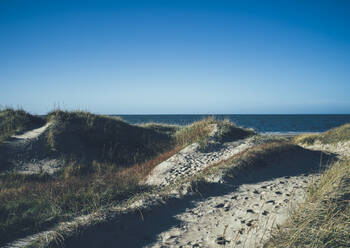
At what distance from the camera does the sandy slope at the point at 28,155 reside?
10.6 meters

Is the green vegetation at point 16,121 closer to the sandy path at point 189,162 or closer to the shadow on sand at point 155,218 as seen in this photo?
the sandy path at point 189,162

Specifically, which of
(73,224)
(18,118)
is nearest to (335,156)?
(73,224)

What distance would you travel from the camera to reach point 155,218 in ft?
17.6

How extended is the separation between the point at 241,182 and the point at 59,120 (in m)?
11.1

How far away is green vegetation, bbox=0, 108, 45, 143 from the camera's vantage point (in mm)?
→ 12875

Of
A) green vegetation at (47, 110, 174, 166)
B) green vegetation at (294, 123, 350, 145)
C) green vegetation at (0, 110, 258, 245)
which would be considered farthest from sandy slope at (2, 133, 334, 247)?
green vegetation at (294, 123, 350, 145)

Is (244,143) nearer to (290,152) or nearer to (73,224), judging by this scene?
(290,152)

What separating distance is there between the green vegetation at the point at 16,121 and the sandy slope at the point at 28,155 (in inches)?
33.1

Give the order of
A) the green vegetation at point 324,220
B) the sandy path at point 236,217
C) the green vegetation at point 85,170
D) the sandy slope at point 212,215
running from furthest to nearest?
1. the green vegetation at point 85,170
2. the sandy slope at point 212,215
3. the sandy path at point 236,217
4. the green vegetation at point 324,220

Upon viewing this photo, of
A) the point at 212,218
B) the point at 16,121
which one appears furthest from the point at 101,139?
the point at 212,218

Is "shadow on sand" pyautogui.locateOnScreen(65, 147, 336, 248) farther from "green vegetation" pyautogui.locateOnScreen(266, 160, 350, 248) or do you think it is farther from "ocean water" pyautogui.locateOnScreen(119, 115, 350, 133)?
"ocean water" pyautogui.locateOnScreen(119, 115, 350, 133)

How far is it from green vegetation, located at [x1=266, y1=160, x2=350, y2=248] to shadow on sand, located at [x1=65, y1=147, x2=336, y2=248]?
2.19 m

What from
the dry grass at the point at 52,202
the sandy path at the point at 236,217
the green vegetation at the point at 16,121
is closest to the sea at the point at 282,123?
the sandy path at the point at 236,217

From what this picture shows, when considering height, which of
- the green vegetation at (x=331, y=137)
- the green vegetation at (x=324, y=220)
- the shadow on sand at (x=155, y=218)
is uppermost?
the green vegetation at (x=331, y=137)
